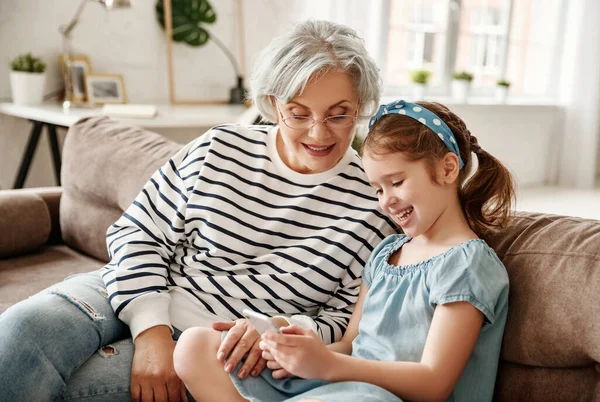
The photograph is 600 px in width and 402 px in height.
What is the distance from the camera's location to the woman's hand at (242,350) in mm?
1152

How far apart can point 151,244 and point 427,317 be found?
66 centimetres

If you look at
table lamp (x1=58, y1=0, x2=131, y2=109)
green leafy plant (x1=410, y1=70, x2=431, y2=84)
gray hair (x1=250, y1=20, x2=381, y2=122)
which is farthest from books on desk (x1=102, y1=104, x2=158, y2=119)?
green leafy plant (x1=410, y1=70, x2=431, y2=84)

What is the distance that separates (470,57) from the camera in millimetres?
4961

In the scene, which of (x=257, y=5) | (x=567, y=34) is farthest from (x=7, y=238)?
(x=567, y=34)

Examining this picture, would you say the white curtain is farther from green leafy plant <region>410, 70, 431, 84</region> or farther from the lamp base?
the lamp base

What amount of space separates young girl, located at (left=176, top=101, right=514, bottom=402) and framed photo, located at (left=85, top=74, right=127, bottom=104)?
2.35 meters

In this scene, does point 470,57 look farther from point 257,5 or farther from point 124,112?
point 124,112

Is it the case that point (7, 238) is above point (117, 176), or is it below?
below

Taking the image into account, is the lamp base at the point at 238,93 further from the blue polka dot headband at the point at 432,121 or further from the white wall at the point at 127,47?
the blue polka dot headband at the point at 432,121

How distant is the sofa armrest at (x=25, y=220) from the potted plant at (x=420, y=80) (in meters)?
2.80

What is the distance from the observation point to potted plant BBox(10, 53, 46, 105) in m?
3.07

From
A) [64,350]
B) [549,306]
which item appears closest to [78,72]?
[64,350]

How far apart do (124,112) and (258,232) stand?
1.78 metres

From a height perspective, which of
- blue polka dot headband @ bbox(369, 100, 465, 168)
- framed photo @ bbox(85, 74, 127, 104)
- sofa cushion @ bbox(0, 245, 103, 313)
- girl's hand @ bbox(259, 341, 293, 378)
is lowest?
sofa cushion @ bbox(0, 245, 103, 313)
